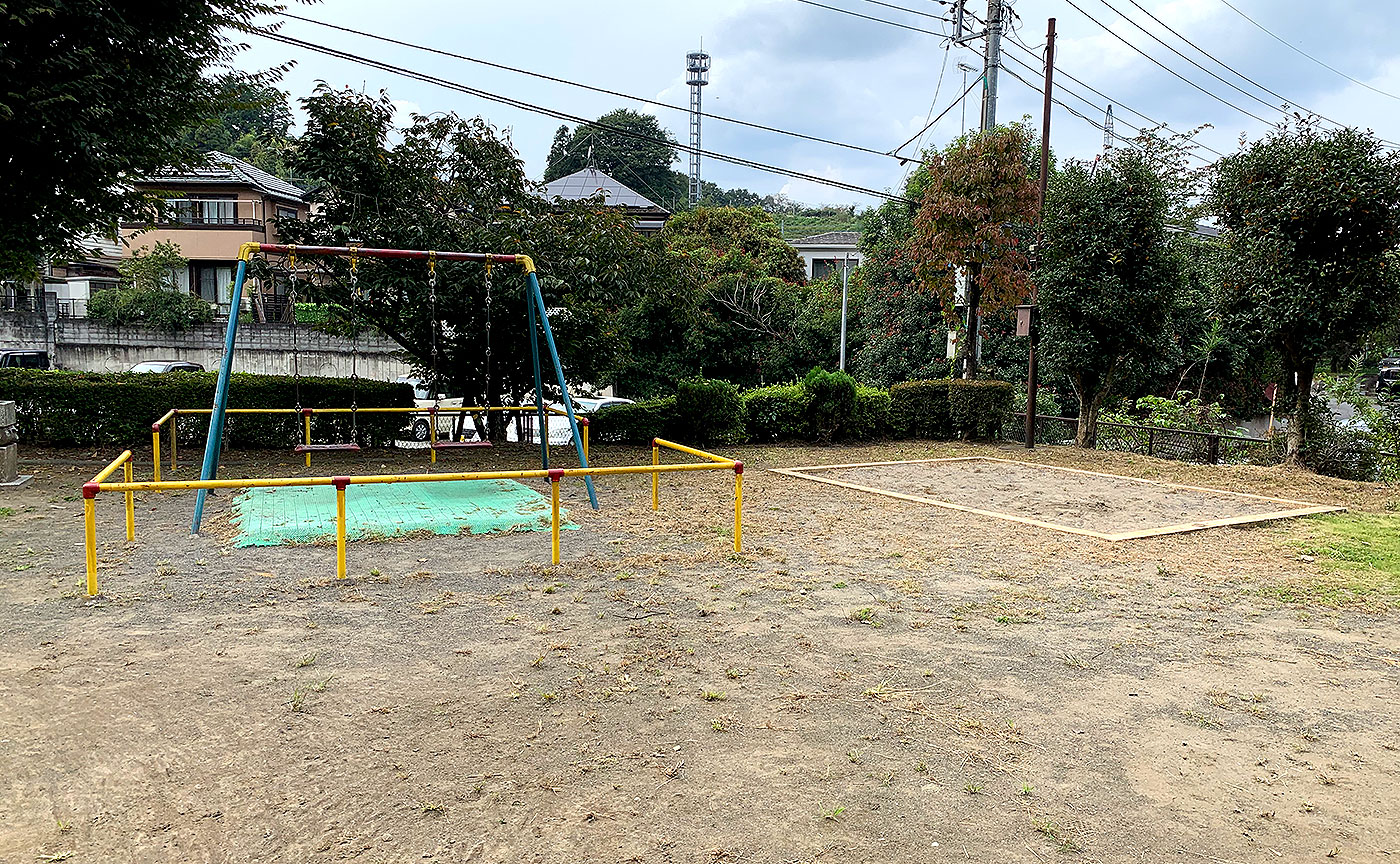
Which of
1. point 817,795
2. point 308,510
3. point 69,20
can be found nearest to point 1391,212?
point 817,795

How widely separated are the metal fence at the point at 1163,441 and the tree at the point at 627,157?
137ft

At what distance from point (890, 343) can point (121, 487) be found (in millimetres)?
20927

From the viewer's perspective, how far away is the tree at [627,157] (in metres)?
56.2

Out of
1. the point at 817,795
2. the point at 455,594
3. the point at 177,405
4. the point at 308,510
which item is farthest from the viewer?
the point at 177,405

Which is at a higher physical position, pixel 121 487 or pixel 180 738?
pixel 121 487

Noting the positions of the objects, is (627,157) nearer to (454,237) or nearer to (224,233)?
(224,233)

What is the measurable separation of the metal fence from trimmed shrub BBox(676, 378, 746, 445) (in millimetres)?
5734

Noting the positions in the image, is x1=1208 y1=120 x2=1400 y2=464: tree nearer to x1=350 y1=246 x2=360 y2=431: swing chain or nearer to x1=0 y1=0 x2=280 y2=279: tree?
x1=350 y1=246 x2=360 y2=431: swing chain

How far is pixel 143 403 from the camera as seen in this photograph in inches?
497

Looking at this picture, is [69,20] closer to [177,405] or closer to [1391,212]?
[177,405]

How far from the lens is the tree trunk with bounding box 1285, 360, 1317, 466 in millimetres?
12914

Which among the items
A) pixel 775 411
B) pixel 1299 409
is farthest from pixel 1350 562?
pixel 775 411

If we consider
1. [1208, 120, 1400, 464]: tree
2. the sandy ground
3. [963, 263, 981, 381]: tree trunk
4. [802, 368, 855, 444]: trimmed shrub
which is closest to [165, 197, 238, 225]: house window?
[802, 368, 855, 444]: trimmed shrub

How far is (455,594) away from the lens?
6148mm
